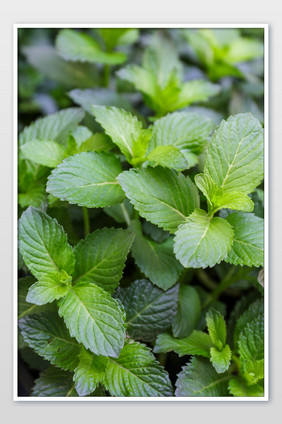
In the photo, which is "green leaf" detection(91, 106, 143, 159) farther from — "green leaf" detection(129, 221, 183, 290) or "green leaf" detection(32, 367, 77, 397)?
"green leaf" detection(32, 367, 77, 397)

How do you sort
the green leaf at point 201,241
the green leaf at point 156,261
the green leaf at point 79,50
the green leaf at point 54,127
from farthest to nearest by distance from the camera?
1. the green leaf at point 79,50
2. the green leaf at point 54,127
3. the green leaf at point 156,261
4. the green leaf at point 201,241

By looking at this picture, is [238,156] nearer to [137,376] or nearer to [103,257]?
[103,257]

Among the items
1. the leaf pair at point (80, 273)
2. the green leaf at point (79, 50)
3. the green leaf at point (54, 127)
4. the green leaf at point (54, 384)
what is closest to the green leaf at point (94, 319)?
the leaf pair at point (80, 273)

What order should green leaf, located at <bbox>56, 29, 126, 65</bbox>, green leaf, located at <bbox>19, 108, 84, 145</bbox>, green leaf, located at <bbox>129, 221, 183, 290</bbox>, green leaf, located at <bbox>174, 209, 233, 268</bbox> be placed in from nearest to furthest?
1. green leaf, located at <bbox>174, 209, 233, 268</bbox>
2. green leaf, located at <bbox>129, 221, 183, 290</bbox>
3. green leaf, located at <bbox>19, 108, 84, 145</bbox>
4. green leaf, located at <bbox>56, 29, 126, 65</bbox>

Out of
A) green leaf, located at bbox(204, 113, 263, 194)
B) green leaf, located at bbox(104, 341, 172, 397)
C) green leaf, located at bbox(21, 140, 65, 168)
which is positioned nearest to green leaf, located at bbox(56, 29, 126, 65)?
green leaf, located at bbox(21, 140, 65, 168)

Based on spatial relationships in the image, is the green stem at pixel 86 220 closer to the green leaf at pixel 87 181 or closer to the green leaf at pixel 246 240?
the green leaf at pixel 87 181
